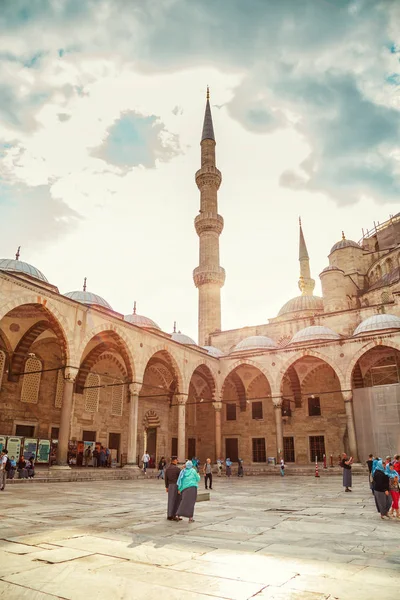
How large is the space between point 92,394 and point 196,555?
56.9 ft

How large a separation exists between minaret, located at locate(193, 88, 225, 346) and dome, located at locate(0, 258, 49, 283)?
12743 millimetres

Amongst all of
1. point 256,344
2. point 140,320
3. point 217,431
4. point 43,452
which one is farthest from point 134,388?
point 256,344

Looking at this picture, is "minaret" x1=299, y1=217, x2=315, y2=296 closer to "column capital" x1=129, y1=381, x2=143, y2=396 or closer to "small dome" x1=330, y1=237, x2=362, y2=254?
"small dome" x1=330, y1=237, x2=362, y2=254

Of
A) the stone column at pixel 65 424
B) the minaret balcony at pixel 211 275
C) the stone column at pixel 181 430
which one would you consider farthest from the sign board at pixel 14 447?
the minaret balcony at pixel 211 275

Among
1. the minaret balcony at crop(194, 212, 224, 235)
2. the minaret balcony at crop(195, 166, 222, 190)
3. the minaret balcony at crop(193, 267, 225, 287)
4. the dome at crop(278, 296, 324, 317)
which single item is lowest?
the dome at crop(278, 296, 324, 317)

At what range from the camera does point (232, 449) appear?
996 inches

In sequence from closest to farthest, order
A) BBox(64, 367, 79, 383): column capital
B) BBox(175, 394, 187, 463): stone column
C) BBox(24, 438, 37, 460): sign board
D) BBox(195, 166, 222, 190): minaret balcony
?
BBox(64, 367, 79, 383): column capital, BBox(24, 438, 37, 460): sign board, BBox(175, 394, 187, 463): stone column, BBox(195, 166, 222, 190): minaret balcony

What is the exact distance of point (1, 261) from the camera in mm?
17672

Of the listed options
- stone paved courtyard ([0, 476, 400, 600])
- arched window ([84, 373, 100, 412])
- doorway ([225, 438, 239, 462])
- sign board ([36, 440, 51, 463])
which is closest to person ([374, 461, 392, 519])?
stone paved courtyard ([0, 476, 400, 600])

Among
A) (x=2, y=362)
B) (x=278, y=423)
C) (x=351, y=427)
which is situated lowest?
(x=351, y=427)

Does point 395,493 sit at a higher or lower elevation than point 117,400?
lower

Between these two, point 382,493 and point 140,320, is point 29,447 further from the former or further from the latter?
point 382,493

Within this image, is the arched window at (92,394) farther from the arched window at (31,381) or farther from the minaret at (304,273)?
the minaret at (304,273)

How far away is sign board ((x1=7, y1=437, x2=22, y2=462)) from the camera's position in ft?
50.5
